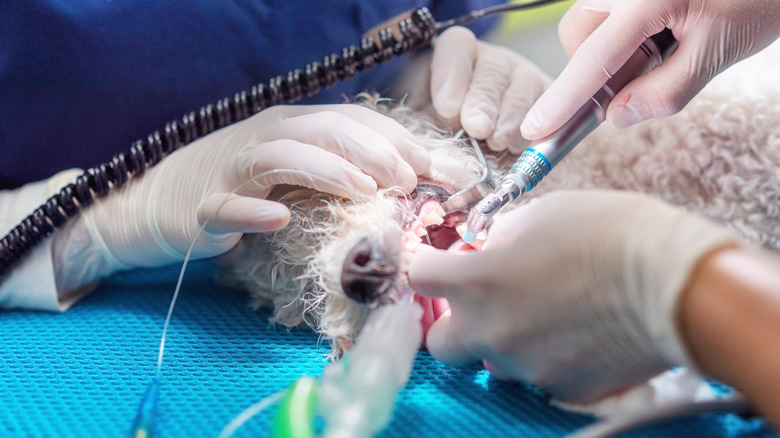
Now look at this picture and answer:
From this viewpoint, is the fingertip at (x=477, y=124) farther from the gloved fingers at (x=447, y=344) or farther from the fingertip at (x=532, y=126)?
the gloved fingers at (x=447, y=344)

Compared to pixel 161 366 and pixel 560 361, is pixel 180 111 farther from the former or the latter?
pixel 560 361

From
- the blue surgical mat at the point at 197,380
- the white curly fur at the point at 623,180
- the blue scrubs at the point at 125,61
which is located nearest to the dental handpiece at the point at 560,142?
the white curly fur at the point at 623,180

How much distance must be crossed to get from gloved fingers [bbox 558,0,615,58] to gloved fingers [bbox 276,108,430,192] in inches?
15.3

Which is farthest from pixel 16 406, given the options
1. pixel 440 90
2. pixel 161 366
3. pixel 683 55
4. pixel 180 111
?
pixel 683 55

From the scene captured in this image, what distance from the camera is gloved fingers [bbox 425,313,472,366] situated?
0.65 metres

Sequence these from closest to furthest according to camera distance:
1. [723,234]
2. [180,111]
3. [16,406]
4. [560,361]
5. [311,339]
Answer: [723,234] → [560,361] → [16,406] → [311,339] → [180,111]

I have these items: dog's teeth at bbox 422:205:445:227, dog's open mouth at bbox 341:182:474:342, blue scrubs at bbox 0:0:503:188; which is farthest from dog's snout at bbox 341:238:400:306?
blue scrubs at bbox 0:0:503:188

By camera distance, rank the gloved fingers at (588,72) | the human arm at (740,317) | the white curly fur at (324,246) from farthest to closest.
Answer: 1. the gloved fingers at (588,72)
2. the white curly fur at (324,246)
3. the human arm at (740,317)

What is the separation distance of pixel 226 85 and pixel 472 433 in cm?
76

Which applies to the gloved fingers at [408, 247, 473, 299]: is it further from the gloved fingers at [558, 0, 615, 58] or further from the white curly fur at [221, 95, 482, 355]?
the gloved fingers at [558, 0, 615, 58]

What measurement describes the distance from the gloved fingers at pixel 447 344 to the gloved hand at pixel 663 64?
0.32 m

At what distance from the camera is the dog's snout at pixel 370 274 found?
2.17 feet

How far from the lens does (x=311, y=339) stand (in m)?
0.83

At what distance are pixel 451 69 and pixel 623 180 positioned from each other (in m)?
0.36
